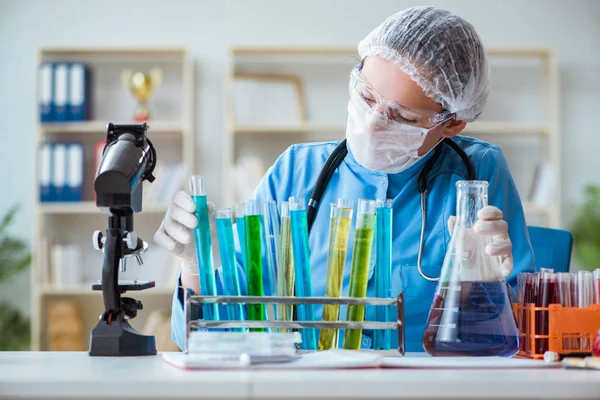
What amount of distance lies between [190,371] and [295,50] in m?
3.09

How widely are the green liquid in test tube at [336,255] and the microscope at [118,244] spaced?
0.28 metres

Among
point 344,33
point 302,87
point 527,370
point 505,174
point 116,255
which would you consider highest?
point 344,33

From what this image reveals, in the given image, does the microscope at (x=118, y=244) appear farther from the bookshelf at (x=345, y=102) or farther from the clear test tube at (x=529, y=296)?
the bookshelf at (x=345, y=102)


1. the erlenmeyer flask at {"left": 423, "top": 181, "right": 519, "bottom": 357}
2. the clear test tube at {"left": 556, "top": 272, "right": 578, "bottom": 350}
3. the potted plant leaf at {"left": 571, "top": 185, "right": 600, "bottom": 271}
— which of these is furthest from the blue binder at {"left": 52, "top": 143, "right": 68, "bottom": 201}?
the clear test tube at {"left": 556, "top": 272, "right": 578, "bottom": 350}

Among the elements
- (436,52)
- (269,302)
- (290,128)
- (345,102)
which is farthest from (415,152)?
(345,102)

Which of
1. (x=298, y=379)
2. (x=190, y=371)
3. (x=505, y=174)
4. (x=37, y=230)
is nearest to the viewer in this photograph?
(x=298, y=379)

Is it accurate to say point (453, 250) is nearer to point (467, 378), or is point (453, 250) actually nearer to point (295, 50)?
point (467, 378)

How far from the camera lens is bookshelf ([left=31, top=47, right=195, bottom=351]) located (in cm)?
379

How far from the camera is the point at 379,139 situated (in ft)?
5.20

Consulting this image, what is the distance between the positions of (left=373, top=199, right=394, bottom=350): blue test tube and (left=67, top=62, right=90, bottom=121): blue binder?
2.94 metres

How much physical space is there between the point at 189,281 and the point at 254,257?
0.81 feet

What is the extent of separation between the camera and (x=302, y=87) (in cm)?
404

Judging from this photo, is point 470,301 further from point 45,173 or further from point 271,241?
point 45,173

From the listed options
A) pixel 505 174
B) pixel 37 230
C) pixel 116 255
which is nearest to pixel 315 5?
pixel 37 230
